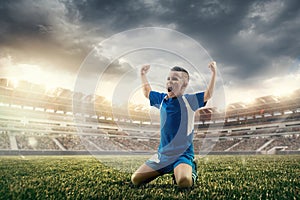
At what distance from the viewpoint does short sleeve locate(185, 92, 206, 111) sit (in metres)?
4.23

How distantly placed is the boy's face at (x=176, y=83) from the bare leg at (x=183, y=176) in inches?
47.3

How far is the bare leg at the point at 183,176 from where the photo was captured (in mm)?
3689

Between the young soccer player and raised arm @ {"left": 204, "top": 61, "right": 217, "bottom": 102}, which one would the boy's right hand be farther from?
raised arm @ {"left": 204, "top": 61, "right": 217, "bottom": 102}

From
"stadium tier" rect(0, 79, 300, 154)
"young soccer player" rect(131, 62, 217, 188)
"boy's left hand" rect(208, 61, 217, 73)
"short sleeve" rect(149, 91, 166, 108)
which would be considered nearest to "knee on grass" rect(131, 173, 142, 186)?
"young soccer player" rect(131, 62, 217, 188)

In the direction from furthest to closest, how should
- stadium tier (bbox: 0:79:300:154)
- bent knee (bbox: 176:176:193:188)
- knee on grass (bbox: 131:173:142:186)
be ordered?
1. stadium tier (bbox: 0:79:300:154)
2. knee on grass (bbox: 131:173:142:186)
3. bent knee (bbox: 176:176:193:188)

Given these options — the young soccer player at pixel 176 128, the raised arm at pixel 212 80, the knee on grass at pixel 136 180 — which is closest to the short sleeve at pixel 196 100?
the young soccer player at pixel 176 128

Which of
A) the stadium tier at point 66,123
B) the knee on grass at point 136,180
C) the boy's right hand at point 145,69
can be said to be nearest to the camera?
the knee on grass at point 136,180

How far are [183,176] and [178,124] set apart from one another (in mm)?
834

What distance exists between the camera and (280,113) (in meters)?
41.5

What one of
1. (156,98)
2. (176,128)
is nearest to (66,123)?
(156,98)

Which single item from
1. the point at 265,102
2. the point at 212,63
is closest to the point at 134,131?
the point at 212,63

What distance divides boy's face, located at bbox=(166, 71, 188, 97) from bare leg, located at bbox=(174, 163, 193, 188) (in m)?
1.20

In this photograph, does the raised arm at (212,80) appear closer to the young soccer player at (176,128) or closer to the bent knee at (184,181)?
the young soccer player at (176,128)

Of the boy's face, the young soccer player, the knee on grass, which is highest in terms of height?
the boy's face
